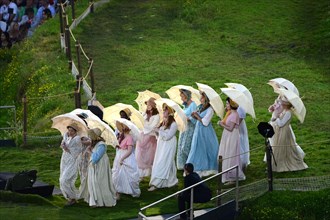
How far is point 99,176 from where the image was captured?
86.3 ft

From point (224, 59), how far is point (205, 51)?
40.8 inches

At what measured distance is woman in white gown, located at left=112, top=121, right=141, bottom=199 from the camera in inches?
1060

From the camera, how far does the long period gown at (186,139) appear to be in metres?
28.4

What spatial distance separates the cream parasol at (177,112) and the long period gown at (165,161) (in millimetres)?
109

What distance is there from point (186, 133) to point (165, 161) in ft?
4.02

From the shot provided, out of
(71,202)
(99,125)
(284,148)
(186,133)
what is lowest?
(71,202)

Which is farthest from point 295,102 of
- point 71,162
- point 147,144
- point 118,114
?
point 71,162

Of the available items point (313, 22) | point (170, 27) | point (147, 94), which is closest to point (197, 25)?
point (170, 27)

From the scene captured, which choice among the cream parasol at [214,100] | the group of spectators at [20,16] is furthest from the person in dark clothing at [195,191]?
the group of spectators at [20,16]

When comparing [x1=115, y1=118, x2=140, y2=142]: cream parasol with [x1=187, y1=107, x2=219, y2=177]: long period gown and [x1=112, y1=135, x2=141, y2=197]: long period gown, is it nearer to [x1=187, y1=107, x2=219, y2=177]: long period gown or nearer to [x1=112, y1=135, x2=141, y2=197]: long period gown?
[x1=112, y1=135, x2=141, y2=197]: long period gown

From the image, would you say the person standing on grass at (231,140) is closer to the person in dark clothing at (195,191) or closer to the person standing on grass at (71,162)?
the person in dark clothing at (195,191)

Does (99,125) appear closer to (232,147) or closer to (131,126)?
(131,126)

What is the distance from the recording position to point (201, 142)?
2823 centimetres

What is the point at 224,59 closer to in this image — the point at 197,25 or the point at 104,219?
the point at 197,25
